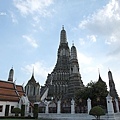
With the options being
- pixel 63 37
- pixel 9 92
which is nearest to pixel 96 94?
pixel 9 92

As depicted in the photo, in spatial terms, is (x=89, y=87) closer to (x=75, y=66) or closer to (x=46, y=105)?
(x=46, y=105)

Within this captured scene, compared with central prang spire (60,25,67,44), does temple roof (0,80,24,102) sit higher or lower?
lower

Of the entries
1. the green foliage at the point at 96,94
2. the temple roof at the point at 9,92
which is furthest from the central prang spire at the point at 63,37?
the green foliage at the point at 96,94

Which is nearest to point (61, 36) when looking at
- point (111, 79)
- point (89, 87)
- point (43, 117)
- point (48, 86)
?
point (48, 86)

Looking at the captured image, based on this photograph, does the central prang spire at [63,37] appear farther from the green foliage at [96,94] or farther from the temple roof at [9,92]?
the green foliage at [96,94]

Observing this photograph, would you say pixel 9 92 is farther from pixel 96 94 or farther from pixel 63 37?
pixel 63 37

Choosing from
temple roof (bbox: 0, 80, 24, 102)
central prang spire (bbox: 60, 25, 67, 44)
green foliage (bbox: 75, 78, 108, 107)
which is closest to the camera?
green foliage (bbox: 75, 78, 108, 107)

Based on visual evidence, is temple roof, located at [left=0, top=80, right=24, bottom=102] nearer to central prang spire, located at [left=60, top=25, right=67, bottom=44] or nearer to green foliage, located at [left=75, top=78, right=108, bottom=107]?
green foliage, located at [left=75, top=78, right=108, bottom=107]

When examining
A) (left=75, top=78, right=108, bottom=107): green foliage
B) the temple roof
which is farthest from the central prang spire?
(left=75, top=78, right=108, bottom=107): green foliage

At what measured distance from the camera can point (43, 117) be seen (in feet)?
83.4

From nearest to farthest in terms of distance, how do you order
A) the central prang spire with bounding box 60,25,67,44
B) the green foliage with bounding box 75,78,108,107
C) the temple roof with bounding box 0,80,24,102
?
the green foliage with bounding box 75,78,108,107 → the temple roof with bounding box 0,80,24,102 → the central prang spire with bounding box 60,25,67,44

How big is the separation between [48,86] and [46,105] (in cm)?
3883

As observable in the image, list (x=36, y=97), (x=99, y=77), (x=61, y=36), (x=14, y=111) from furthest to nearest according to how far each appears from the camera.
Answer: (x=61, y=36) < (x=36, y=97) < (x=99, y=77) < (x=14, y=111)

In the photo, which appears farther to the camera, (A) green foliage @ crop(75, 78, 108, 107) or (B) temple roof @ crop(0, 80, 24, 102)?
(B) temple roof @ crop(0, 80, 24, 102)
